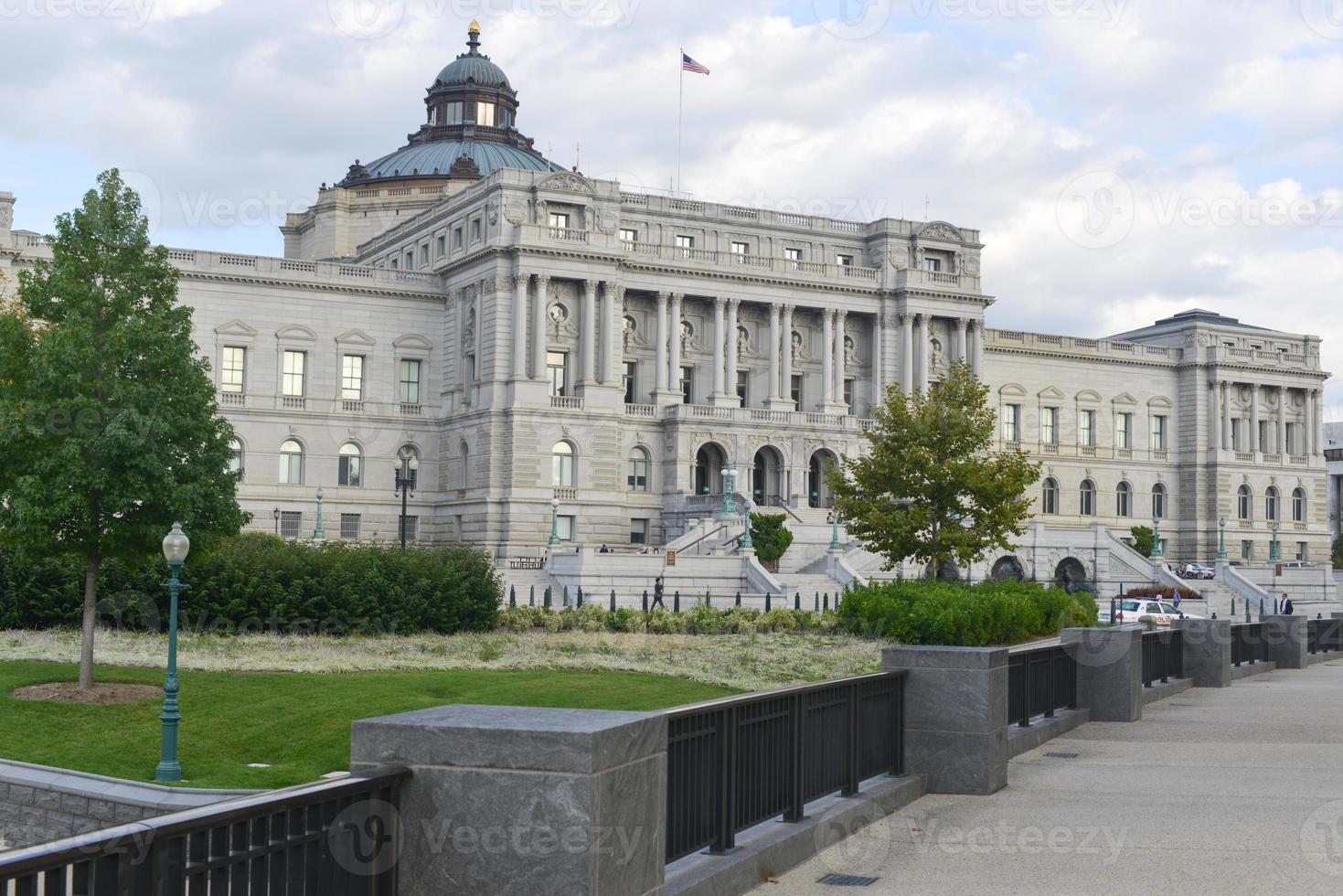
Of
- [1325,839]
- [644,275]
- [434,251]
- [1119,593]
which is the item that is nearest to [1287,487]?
[1119,593]

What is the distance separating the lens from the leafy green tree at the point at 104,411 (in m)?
26.6

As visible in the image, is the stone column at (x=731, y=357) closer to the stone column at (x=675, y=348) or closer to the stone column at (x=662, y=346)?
the stone column at (x=675, y=348)

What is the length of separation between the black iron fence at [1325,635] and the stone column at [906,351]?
40.7m

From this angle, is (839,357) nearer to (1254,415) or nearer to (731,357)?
(731,357)

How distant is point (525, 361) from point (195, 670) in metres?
47.0

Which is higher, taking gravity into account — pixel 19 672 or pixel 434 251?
pixel 434 251

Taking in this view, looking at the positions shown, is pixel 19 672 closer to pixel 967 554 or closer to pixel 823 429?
pixel 967 554

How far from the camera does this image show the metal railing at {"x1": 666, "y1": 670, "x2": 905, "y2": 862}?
10.3 m

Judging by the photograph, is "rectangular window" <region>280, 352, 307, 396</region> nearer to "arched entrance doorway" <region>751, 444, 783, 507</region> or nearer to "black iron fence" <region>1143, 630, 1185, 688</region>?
"arched entrance doorway" <region>751, 444, 783, 507</region>

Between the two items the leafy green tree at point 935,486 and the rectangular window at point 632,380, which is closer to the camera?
the leafy green tree at point 935,486

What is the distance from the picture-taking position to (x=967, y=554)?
155 feet

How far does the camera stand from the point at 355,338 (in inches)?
3086

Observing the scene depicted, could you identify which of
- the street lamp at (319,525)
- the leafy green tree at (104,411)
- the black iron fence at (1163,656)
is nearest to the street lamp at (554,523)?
the street lamp at (319,525)

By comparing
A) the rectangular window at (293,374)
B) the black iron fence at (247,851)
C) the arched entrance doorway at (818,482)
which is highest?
the rectangular window at (293,374)
